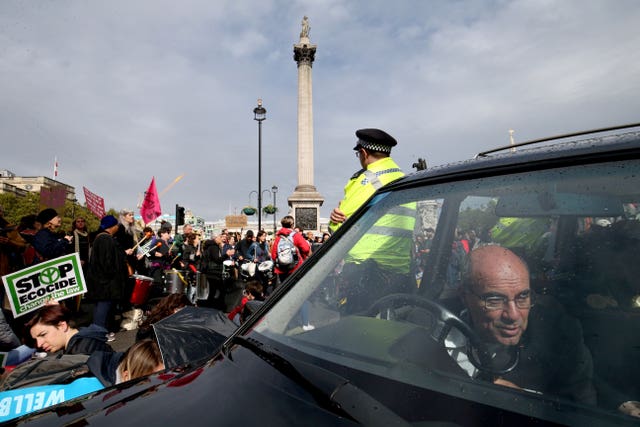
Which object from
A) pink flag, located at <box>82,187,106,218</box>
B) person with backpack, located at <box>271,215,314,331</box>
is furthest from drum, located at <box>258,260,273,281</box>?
pink flag, located at <box>82,187,106,218</box>

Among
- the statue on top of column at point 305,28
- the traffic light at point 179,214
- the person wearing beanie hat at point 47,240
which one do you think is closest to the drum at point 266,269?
the person wearing beanie hat at point 47,240

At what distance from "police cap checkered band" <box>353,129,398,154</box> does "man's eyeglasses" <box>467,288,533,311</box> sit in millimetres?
2630

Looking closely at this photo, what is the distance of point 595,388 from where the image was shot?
2.69 ft

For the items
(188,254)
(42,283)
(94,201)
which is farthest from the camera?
(94,201)

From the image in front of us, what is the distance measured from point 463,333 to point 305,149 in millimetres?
28285

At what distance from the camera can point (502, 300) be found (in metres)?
1.11

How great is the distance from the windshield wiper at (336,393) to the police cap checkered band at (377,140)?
273 cm

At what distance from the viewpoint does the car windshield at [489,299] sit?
0.88m

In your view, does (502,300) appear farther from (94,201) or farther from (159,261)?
(94,201)

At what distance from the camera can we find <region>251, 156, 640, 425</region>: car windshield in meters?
0.88

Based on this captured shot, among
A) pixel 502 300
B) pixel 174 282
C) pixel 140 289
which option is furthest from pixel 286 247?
pixel 502 300

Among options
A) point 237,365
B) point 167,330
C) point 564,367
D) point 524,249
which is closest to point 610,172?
point 524,249

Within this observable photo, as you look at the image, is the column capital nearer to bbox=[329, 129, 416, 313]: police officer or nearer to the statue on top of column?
the statue on top of column

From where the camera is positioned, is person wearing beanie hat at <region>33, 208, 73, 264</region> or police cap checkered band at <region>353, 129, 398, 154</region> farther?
person wearing beanie hat at <region>33, 208, 73, 264</region>
